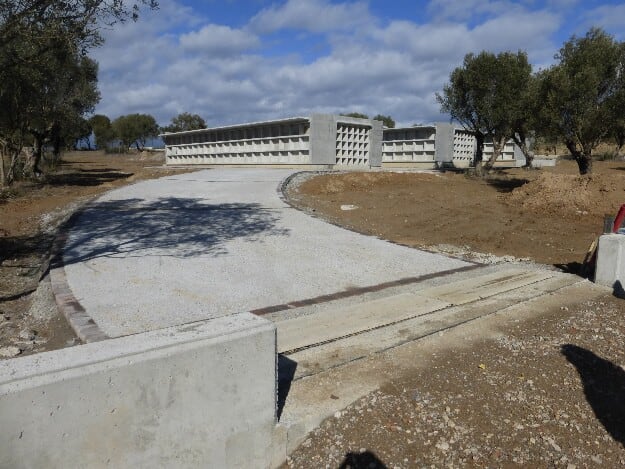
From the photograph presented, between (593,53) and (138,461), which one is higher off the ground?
(593,53)

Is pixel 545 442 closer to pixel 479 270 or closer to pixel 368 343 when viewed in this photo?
pixel 368 343

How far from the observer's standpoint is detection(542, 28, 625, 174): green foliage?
17.5m

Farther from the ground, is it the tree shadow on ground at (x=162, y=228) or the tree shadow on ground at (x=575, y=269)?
the tree shadow on ground at (x=162, y=228)

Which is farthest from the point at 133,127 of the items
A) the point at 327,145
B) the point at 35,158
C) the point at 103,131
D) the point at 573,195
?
the point at 573,195

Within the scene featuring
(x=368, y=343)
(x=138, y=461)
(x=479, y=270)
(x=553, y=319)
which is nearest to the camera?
(x=138, y=461)

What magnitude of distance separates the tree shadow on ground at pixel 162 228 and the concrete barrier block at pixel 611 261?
537cm

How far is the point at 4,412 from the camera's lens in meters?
1.82

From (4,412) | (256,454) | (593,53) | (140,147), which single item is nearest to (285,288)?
(256,454)

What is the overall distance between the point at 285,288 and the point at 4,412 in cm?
Answer: 420

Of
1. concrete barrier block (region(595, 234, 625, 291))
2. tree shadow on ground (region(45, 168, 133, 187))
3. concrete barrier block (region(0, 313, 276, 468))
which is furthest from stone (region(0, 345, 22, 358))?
tree shadow on ground (region(45, 168, 133, 187))

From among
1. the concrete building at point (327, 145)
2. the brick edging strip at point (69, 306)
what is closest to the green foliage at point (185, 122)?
the concrete building at point (327, 145)

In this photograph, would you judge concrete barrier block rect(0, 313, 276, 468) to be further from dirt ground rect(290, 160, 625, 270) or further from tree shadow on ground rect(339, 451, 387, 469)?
dirt ground rect(290, 160, 625, 270)

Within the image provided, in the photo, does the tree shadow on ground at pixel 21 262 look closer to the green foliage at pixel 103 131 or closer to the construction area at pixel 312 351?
the construction area at pixel 312 351

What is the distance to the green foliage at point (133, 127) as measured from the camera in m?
65.2
